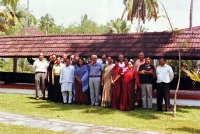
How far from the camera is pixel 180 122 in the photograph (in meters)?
7.87

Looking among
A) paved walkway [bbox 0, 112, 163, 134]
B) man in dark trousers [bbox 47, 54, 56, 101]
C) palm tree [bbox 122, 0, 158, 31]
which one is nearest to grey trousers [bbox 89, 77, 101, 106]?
man in dark trousers [bbox 47, 54, 56, 101]

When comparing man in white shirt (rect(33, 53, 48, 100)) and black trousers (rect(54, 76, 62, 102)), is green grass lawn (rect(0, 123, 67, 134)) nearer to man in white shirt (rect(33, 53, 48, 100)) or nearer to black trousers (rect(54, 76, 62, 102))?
black trousers (rect(54, 76, 62, 102))

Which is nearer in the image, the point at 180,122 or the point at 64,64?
the point at 180,122

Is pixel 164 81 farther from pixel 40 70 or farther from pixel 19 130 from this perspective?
pixel 19 130

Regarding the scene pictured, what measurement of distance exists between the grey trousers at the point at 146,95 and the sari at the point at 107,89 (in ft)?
3.44

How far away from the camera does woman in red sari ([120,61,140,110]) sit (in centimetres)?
948

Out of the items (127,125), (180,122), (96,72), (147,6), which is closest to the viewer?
(127,125)

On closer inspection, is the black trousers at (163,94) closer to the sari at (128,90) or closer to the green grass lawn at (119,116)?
the green grass lawn at (119,116)

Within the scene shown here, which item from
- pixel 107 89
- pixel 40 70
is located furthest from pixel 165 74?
pixel 40 70

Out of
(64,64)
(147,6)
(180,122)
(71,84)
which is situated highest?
(147,6)

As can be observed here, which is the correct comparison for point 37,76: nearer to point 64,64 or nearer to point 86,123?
point 64,64

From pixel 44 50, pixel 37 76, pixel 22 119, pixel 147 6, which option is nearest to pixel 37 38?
pixel 44 50

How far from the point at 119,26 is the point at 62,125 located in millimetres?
35017

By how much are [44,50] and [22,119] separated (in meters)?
6.33
